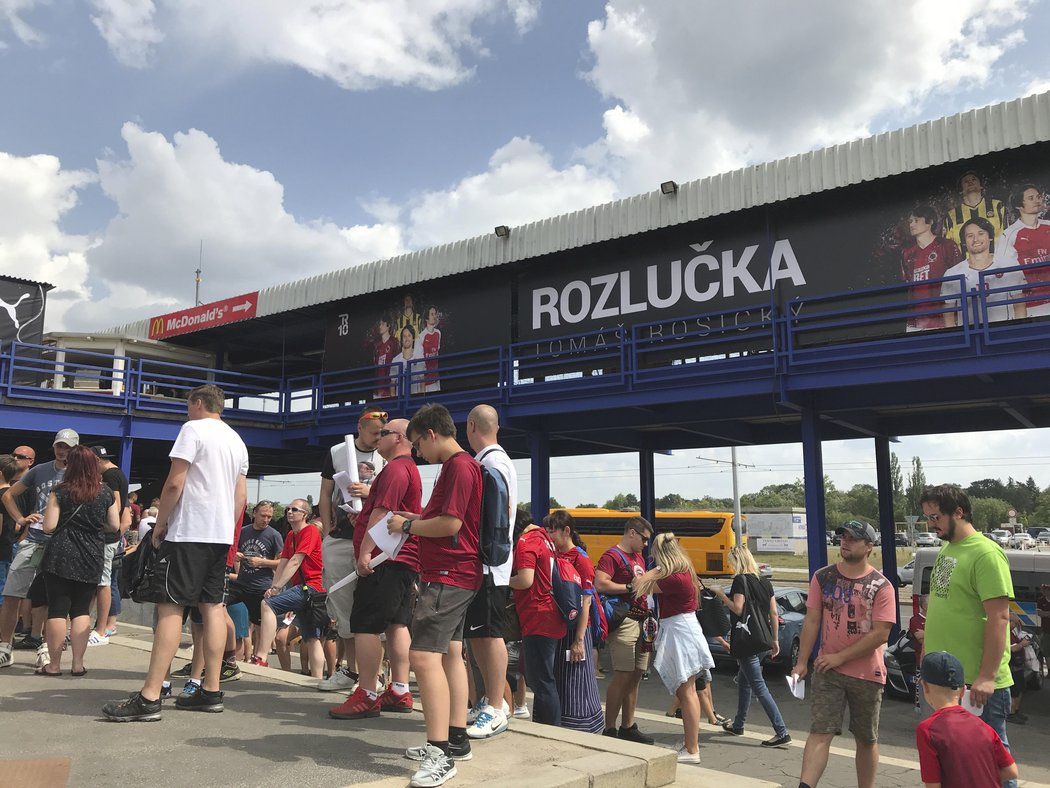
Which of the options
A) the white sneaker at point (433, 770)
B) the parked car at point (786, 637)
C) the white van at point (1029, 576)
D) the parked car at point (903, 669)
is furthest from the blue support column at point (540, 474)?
the white sneaker at point (433, 770)

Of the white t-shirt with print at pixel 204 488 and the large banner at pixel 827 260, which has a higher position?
the large banner at pixel 827 260

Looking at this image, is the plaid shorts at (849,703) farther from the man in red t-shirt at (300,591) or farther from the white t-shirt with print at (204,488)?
the man in red t-shirt at (300,591)

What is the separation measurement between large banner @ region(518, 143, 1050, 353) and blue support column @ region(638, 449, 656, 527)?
4.45 m

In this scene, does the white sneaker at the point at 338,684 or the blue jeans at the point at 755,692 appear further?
the blue jeans at the point at 755,692

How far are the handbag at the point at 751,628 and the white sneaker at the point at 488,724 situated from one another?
11.9 ft

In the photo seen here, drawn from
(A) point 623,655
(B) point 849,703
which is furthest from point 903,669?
(B) point 849,703

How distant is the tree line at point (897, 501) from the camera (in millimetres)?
93875

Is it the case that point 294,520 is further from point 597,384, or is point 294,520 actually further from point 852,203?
point 852,203

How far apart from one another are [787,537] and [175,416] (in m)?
54.8

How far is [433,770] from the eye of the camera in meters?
3.61

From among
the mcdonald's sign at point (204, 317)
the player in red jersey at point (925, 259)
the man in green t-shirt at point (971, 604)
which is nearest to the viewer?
the man in green t-shirt at point (971, 604)

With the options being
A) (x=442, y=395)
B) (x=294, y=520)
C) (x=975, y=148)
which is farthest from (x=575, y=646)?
(x=442, y=395)

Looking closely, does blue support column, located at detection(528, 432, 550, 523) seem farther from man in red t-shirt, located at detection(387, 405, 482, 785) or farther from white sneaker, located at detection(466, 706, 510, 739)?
man in red t-shirt, located at detection(387, 405, 482, 785)

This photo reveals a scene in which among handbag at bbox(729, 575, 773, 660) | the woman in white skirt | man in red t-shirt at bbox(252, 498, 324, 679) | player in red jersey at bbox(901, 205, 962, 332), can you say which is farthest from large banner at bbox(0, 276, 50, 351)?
player in red jersey at bbox(901, 205, 962, 332)
